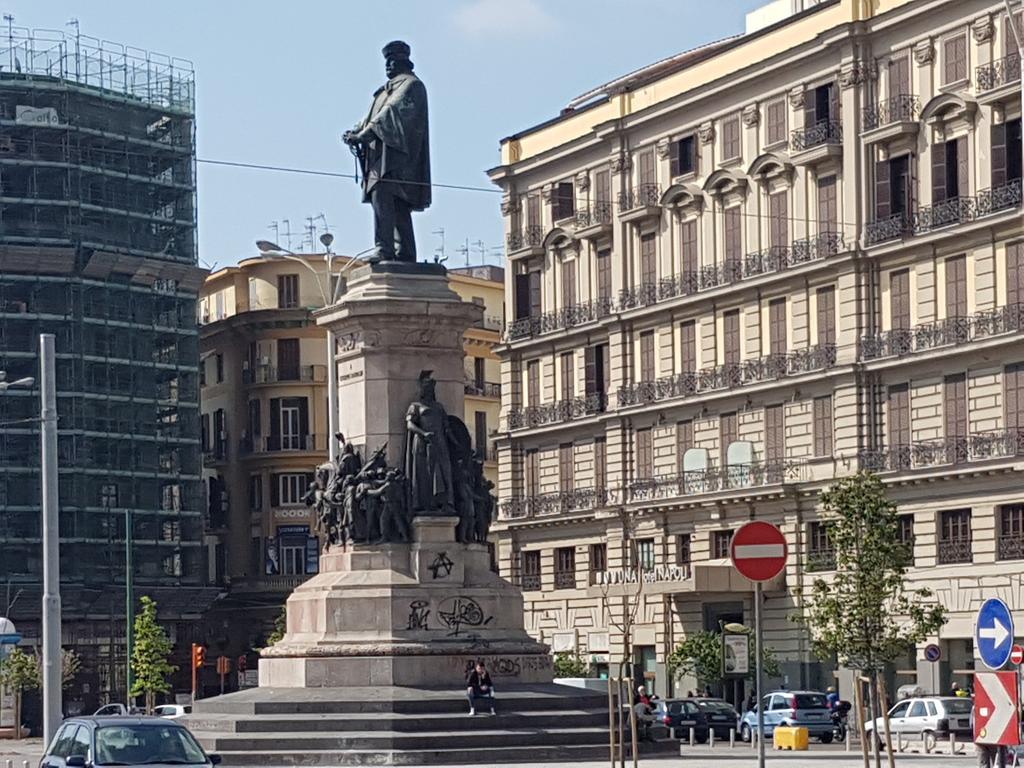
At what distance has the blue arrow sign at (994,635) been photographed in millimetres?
27047

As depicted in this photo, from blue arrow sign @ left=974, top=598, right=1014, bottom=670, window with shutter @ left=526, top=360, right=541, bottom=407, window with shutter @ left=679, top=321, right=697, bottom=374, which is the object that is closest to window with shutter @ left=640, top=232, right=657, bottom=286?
window with shutter @ left=679, top=321, right=697, bottom=374

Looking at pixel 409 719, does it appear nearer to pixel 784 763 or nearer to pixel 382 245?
pixel 784 763

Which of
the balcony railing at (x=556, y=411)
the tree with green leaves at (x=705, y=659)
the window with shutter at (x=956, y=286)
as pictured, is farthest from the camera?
the balcony railing at (x=556, y=411)

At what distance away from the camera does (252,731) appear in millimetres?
44812

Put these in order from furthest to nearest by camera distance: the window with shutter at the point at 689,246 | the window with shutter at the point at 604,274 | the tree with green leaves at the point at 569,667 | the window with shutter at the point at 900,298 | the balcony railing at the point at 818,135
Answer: the window with shutter at the point at 604,274
the window with shutter at the point at 689,246
the tree with green leaves at the point at 569,667
the balcony railing at the point at 818,135
the window with shutter at the point at 900,298

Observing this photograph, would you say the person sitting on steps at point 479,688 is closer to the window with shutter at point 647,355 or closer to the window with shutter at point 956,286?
the window with shutter at point 956,286

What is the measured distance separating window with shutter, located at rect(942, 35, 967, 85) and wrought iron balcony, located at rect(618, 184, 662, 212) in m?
15.6

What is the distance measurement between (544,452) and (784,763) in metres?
48.7

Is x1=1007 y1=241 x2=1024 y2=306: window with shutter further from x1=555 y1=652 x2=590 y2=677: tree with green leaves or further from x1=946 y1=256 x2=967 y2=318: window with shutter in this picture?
x1=555 y1=652 x2=590 y2=677: tree with green leaves

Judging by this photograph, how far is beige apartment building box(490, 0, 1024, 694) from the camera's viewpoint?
72.1 metres

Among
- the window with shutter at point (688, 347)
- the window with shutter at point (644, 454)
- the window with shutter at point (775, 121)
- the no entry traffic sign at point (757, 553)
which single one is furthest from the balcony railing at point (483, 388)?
the no entry traffic sign at point (757, 553)

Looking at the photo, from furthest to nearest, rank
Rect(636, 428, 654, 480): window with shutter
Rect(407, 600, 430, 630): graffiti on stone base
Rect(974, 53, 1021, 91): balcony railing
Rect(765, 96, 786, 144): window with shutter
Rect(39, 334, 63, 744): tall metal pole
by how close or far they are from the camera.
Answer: Rect(636, 428, 654, 480): window with shutter → Rect(765, 96, 786, 144): window with shutter → Rect(974, 53, 1021, 91): balcony railing → Rect(39, 334, 63, 744): tall metal pole → Rect(407, 600, 430, 630): graffiti on stone base

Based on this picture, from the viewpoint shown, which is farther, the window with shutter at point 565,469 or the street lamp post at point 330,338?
the window with shutter at point 565,469

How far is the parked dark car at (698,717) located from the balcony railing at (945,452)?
31.3ft
